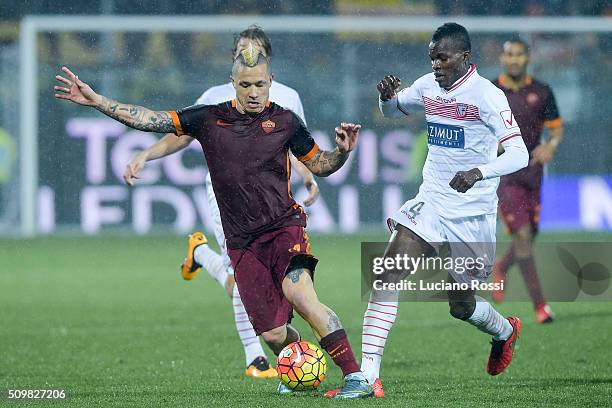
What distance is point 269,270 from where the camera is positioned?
714cm

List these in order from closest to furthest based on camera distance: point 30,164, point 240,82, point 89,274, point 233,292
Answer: point 240,82
point 233,292
point 89,274
point 30,164

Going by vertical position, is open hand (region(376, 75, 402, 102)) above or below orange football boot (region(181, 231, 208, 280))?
above

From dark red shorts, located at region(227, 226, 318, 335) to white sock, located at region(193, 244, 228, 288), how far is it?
62.7 inches

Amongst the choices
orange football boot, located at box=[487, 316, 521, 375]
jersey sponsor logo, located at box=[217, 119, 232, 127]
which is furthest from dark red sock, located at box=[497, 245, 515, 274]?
jersey sponsor logo, located at box=[217, 119, 232, 127]

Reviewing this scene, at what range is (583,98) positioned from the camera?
1897cm

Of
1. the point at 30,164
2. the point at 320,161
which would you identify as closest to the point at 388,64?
the point at 30,164

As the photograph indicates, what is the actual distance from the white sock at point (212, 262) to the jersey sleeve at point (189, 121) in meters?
1.79

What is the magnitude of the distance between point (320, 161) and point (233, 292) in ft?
5.76

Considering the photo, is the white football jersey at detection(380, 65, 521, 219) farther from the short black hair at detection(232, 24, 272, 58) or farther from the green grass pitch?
the green grass pitch

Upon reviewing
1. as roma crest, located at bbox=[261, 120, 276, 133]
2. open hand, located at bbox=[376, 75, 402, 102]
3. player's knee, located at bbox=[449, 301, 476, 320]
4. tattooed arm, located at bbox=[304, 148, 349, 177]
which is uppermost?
open hand, located at bbox=[376, 75, 402, 102]

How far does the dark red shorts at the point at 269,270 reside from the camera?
7.07m

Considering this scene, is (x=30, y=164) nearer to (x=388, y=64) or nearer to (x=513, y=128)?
(x=388, y=64)

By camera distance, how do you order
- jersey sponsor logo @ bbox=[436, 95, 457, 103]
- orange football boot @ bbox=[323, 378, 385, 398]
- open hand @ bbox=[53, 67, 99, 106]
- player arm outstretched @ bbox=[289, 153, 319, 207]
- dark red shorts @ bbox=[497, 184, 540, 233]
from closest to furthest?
open hand @ bbox=[53, 67, 99, 106] → orange football boot @ bbox=[323, 378, 385, 398] → jersey sponsor logo @ bbox=[436, 95, 457, 103] → player arm outstretched @ bbox=[289, 153, 319, 207] → dark red shorts @ bbox=[497, 184, 540, 233]

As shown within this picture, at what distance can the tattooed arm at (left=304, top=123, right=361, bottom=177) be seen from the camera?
672 cm
